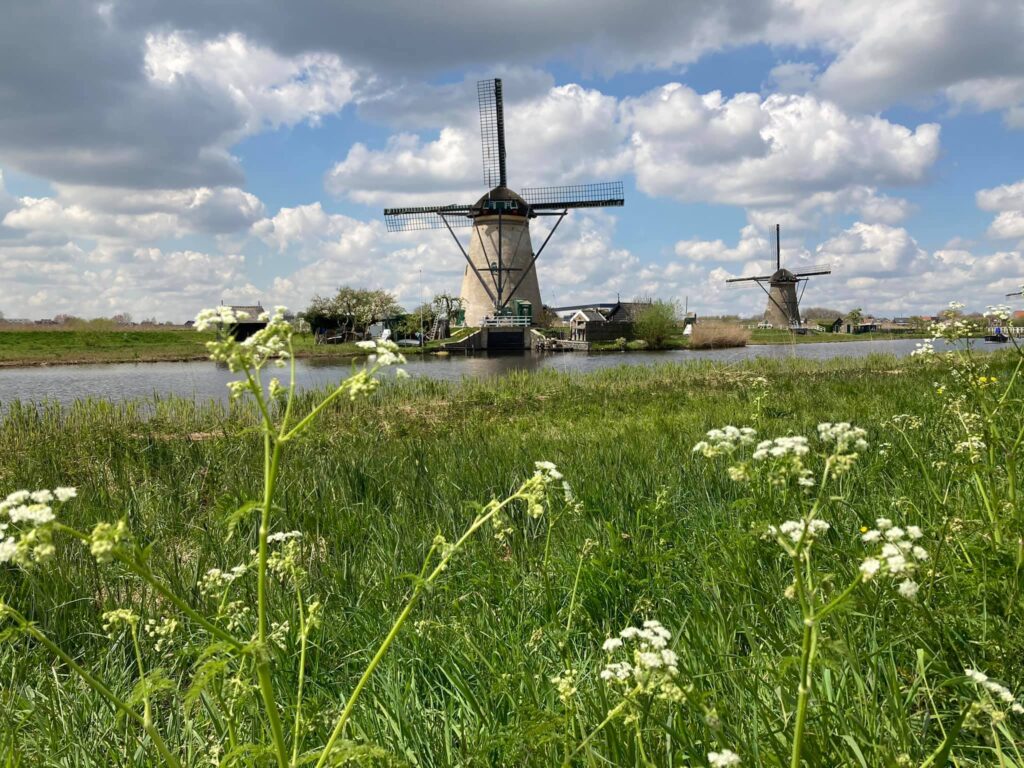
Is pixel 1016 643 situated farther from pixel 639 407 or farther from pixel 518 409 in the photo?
pixel 518 409

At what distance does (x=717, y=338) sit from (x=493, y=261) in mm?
24530

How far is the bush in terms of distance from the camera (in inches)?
2507

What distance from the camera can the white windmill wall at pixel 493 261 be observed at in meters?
51.3

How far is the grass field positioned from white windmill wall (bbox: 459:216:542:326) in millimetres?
45606

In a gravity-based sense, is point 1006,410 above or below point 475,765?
above

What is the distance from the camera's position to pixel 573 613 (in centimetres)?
311

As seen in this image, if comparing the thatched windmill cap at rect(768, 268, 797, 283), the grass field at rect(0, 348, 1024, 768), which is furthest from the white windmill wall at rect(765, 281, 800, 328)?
the grass field at rect(0, 348, 1024, 768)

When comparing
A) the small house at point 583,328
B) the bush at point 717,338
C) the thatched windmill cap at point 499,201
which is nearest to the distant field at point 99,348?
the thatched windmill cap at point 499,201

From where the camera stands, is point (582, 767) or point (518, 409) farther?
point (518, 409)

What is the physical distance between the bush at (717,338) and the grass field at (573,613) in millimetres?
58570

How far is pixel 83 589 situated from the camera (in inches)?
154

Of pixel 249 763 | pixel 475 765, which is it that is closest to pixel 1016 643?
pixel 475 765

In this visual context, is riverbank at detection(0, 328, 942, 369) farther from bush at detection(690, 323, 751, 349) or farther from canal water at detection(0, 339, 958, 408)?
canal water at detection(0, 339, 958, 408)

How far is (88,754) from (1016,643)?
333cm
